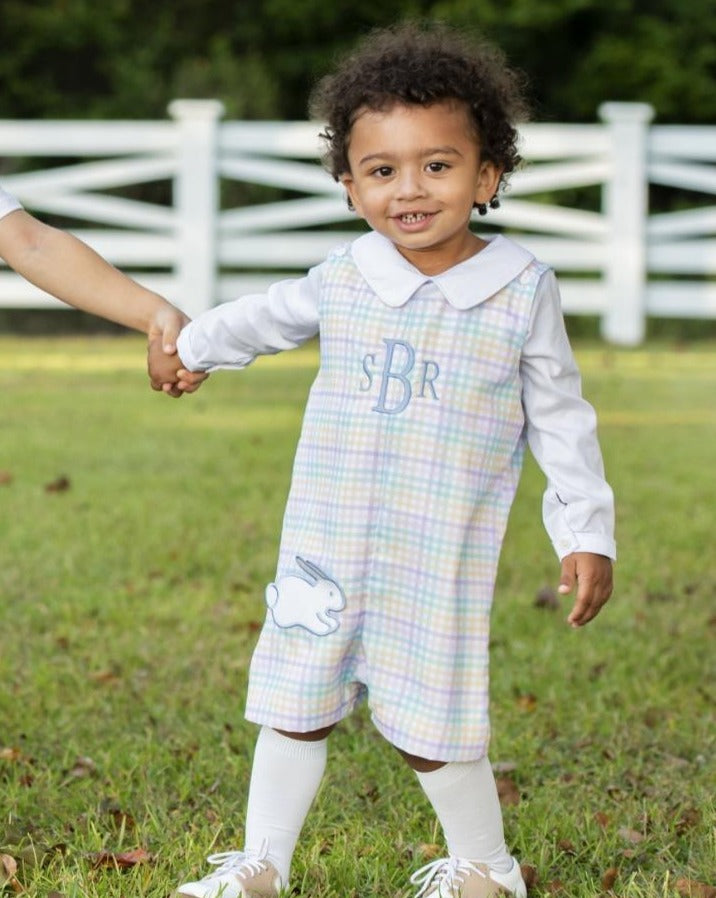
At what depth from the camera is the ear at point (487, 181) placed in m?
2.93

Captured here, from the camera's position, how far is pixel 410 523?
9.29ft

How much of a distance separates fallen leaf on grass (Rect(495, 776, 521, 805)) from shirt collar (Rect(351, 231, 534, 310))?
1.24m

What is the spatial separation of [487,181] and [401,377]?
0.42 metres

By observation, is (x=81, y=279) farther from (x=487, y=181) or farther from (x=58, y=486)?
(x=58, y=486)

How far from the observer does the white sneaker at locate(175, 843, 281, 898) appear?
2.85 metres

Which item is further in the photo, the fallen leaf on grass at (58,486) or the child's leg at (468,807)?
the fallen leaf on grass at (58,486)

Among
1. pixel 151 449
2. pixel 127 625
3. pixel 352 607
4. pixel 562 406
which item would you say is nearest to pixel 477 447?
pixel 562 406

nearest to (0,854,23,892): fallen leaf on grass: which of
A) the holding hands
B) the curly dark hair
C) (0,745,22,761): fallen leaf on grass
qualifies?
(0,745,22,761): fallen leaf on grass

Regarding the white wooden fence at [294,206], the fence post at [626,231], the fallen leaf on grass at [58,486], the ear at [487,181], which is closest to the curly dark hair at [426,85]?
the ear at [487,181]

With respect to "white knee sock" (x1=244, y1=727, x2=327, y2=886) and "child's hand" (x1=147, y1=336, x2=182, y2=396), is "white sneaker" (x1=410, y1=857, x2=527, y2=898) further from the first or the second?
"child's hand" (x1=147, y1=336, x2=182, y2=396)

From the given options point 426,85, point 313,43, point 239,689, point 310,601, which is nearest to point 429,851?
point 310,601

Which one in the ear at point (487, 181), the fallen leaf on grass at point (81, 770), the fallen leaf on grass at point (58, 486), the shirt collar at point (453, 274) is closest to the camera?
the shirt collar at point (453, 274)

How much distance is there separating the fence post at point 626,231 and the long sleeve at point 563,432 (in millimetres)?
10478

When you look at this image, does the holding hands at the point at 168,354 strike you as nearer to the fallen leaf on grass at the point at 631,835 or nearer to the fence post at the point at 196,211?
the fallen leaf on grass at the point at 631,835
